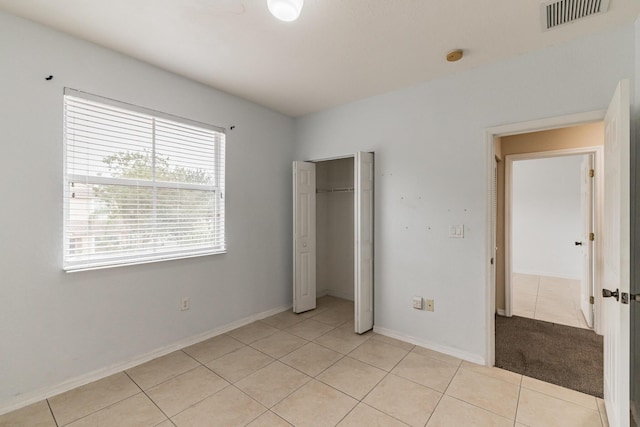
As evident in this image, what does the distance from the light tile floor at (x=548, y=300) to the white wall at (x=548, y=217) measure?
1.03 feet

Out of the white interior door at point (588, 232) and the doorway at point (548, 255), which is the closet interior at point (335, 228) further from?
the white interior door at point (588, 232)

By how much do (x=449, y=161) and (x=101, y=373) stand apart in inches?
137

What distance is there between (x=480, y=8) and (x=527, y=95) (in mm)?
919

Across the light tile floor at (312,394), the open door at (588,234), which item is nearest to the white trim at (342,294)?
the light tile floor at (312,394)

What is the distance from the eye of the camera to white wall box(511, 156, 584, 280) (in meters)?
5.53

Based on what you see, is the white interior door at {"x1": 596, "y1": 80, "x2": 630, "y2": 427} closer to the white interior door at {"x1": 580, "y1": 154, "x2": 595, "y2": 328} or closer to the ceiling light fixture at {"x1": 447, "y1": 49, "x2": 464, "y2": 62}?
the ceiling light fixture at {"x1": 447, "y1": 49, "x2": 464, "y2": 62}

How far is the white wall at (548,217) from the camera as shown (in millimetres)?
5527

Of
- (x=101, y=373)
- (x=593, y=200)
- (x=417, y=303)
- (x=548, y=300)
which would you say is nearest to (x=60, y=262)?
(x=101, y=373)

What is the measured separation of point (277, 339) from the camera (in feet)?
9.87

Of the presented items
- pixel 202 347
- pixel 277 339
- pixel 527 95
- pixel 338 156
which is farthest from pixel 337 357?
pixel 527 95

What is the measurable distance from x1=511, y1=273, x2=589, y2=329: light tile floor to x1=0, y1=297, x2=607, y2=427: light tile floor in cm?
182

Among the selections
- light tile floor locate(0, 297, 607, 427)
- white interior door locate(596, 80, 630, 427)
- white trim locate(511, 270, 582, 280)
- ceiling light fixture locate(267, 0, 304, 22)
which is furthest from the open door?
ceiling light fixture locate(267, 0, 304, 22)

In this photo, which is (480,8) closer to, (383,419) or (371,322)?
(383,419)

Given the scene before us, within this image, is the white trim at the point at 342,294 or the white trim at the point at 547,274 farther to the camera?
the white trim at the point at 547,274
